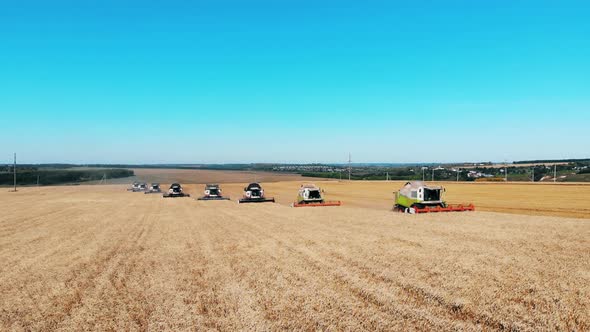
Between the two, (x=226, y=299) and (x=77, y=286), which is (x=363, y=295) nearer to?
(x=226, y=299)

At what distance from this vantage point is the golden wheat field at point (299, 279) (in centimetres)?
935

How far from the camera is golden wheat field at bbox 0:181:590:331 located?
9.35 meters

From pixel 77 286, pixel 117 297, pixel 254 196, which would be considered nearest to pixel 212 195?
pixel 254 196

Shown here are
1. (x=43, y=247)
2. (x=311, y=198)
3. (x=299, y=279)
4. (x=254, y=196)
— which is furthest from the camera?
(x=254, y=196)

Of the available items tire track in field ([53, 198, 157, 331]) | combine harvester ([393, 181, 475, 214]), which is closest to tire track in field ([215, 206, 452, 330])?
tire track in field ([53, 198, 157, 331])

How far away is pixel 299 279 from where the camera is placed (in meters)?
12.6

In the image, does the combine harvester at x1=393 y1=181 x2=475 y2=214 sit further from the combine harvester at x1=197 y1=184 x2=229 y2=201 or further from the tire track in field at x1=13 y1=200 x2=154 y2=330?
the combine harvester at x1=197 y1=184 x2=229 y2=201

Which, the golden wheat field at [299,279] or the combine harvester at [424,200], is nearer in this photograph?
the golden wheat field at [299,279]

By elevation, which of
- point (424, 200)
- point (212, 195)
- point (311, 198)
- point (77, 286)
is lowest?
point (212, 195)

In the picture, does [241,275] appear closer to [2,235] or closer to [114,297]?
[114,297]

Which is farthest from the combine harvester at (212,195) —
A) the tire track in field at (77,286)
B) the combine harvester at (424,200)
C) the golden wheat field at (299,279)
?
the tire track in field at (77,286)

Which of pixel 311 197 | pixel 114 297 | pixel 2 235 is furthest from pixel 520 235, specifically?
pixel 2 235

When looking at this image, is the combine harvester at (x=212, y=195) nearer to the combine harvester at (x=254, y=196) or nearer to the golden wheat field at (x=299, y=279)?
the combine harvester at (x=254, y=196)

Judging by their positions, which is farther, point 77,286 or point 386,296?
point 77,286
